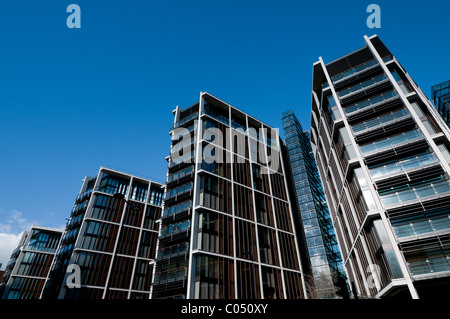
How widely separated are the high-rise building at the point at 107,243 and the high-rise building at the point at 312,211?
28355 millimetres

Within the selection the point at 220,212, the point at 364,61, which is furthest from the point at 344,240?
the point at 364,61

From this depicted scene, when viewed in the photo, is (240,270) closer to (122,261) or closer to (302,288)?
(302,288)

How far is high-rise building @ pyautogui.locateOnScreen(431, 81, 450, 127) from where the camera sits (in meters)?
42.0

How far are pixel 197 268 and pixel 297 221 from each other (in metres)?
21.8

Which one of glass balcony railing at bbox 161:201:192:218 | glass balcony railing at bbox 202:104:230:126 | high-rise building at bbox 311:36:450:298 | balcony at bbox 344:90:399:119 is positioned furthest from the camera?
glass balcony railing at bbox 202:104:230:126

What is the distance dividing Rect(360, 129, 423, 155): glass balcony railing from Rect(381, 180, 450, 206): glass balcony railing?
5.38 m

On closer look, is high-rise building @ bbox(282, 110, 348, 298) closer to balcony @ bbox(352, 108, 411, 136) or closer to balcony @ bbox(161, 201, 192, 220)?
balcony @ bbox(161, 201, 192, 220)

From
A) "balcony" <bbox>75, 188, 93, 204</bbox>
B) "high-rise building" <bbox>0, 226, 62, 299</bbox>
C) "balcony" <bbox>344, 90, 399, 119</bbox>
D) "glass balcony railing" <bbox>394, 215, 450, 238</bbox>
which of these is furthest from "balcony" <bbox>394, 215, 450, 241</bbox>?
"high-rise building" <bbox>0, 226, 62, 299</bbox>

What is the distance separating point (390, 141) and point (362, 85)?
30.7 feet

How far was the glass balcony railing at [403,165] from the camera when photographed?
26188 millimetres

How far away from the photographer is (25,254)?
62812 mm

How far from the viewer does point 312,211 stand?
66.6 meters
